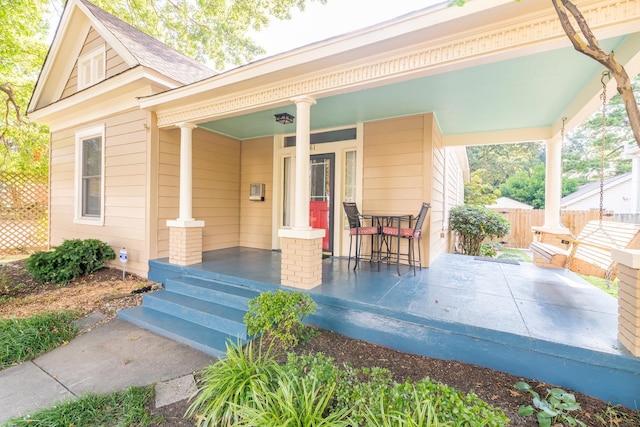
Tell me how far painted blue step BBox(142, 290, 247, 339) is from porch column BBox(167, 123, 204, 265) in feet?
2.36

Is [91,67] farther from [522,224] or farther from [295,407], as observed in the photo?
[522,224]

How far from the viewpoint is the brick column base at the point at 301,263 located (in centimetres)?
331

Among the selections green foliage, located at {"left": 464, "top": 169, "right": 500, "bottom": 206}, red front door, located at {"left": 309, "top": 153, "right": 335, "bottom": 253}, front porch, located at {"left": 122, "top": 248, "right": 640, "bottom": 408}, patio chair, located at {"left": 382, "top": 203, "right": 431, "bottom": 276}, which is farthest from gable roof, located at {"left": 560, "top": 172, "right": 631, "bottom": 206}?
red front door, located at {"left": 309, "top": 153, "right": 335, "bottom": 253}

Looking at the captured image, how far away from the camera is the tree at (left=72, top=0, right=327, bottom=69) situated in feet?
28.2

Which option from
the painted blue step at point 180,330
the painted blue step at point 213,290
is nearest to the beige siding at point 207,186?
the painted blue step at point 213,290

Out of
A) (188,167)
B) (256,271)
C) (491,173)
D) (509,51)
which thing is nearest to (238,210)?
(188,167)

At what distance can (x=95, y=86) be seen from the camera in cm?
514

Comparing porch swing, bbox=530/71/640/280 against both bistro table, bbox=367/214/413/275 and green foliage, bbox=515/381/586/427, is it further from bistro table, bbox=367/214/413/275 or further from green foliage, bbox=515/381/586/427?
bistro table, bbox=367/214/413/275

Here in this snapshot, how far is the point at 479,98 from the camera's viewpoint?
12.9 ft

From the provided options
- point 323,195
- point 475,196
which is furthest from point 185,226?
point 475,196

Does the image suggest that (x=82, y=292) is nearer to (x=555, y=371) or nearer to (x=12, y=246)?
(x=12, y=246)

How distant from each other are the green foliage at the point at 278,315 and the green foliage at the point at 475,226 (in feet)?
20.1

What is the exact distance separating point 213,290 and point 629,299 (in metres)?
3.93

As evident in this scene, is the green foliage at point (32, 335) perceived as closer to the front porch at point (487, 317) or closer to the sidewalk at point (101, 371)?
the sidewalk at point (101, 371)
